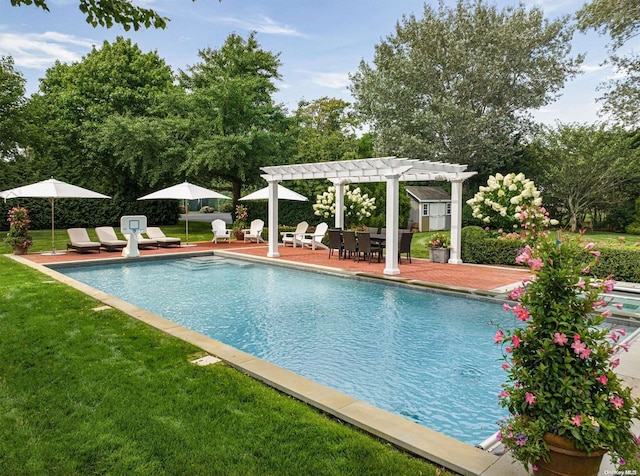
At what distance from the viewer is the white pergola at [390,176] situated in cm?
1158

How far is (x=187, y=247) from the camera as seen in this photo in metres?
17.7

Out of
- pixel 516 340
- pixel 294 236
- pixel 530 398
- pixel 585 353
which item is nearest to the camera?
pixel 585 353

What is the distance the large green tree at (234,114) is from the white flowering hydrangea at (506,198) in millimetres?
11381

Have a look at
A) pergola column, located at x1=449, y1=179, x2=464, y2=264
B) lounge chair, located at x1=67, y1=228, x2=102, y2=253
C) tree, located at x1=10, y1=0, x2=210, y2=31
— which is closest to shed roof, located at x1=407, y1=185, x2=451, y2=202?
pergola column, located at x1=449, y1=179, x2=464, y2=264

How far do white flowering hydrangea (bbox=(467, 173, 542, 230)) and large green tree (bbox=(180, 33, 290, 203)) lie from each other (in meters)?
11.4

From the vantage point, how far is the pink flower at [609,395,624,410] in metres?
2.38

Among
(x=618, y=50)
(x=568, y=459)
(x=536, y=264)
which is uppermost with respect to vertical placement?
(x=618, y=50)

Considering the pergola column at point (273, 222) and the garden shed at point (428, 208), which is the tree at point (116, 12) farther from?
the garden shed at point (428, 208)

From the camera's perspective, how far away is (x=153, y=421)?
11.3 feet

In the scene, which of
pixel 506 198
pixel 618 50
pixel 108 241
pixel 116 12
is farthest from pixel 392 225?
pixel 618 50

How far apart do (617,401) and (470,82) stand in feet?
82.6

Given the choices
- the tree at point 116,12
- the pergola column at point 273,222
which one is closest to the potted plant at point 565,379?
the tree at point 116,12

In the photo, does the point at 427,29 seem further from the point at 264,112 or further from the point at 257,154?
the point at 257,154

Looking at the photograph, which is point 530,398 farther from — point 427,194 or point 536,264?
point 427,194
